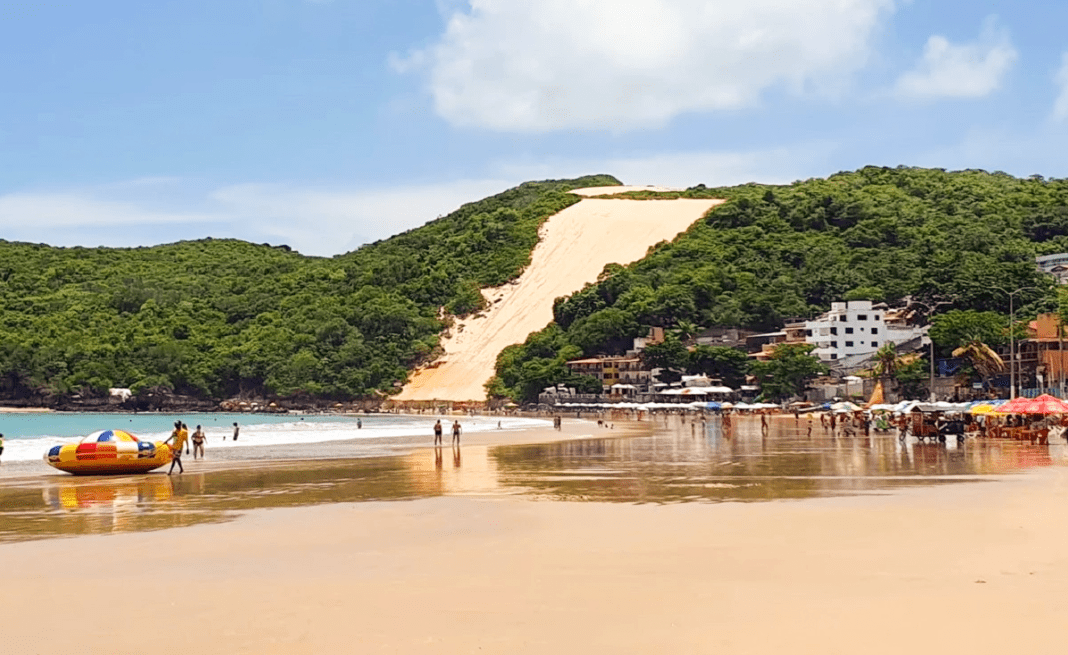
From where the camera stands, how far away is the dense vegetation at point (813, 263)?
130375mm

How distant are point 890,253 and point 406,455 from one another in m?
116

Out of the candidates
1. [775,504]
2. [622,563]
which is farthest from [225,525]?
[775,504]

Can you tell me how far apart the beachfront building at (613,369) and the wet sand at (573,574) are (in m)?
107

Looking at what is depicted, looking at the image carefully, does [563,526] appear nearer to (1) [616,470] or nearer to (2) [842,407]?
(1) [616,470]

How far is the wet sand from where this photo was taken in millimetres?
9289

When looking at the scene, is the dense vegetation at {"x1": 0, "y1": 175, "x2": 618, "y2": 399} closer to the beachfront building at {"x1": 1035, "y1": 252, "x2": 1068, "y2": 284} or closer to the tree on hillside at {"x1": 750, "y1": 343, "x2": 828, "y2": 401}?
the tree on hillside at {"x1": 750, "y1": 343, "x2": 828, "y2": 401}

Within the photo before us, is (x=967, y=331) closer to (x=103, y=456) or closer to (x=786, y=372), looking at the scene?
(x=786, y=372)

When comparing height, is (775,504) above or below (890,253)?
below

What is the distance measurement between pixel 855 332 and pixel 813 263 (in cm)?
2943

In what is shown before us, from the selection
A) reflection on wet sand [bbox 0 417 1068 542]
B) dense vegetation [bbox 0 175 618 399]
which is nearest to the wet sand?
reflection on wet sand [bbox 0 417 1068 542]

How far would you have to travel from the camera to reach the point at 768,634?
9.23 metres

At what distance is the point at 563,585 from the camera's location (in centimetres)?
1142

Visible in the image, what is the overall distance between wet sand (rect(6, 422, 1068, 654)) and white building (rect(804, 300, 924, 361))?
3918 inches

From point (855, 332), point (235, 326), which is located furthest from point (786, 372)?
point (235, 326)
